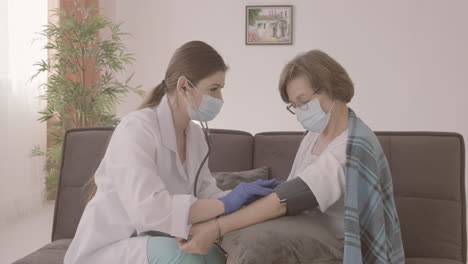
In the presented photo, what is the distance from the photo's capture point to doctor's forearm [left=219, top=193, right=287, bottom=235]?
1.50 meters

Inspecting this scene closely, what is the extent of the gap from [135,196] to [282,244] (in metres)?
0.42

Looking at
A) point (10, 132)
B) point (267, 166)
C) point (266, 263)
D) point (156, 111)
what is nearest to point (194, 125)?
point (156, 111)

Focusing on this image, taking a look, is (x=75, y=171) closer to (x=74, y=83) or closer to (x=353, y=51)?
(x=74, y=83)

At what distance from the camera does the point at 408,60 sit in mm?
4730

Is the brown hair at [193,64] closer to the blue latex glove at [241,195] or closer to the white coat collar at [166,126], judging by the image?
the white coat collar at [166,126]

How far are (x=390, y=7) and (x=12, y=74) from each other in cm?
318

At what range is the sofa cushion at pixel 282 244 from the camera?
1.31 metres

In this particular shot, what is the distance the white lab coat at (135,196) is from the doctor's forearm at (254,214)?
114mm

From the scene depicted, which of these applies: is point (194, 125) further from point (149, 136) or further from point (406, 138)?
point (406, 138)

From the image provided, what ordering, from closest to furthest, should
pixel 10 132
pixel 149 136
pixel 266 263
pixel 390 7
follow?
1. pixel 266 263
2. pixel 149 136
3. pixel 10 132
4. pixel 390 7

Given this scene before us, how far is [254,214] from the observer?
151cm

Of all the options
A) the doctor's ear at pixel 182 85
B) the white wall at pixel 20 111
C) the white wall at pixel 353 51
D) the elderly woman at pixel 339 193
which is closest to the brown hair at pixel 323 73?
the elderly woman at pixel 339 193

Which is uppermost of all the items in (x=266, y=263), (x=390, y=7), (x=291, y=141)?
(x=390, y=7)

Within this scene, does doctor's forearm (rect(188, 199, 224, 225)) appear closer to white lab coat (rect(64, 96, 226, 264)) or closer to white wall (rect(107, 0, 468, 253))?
white lab coat (rect(64, 96, 226, 264))
